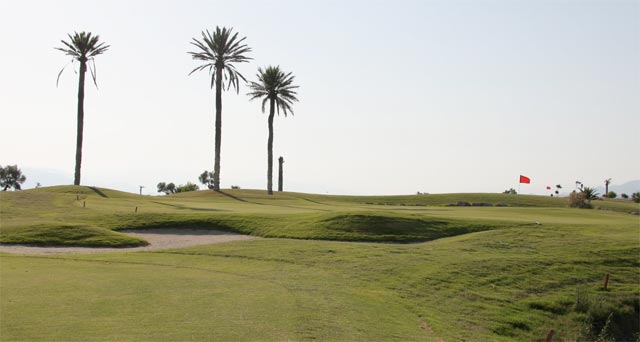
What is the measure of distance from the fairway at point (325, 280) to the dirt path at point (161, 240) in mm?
934

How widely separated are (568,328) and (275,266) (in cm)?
967

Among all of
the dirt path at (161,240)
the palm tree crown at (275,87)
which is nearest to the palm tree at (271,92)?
the palm tree crown at (275,87)

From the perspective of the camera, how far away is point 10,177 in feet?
310

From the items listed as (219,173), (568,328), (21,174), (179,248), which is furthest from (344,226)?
(21,174)

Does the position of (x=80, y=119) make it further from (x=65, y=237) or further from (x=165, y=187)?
(x=165, y=187)

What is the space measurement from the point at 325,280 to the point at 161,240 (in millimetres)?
13275

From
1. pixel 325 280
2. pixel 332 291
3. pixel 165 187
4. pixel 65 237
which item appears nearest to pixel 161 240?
pixel 65 237

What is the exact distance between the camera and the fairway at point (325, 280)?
11719 millimetres

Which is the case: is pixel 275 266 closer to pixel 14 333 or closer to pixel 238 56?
pixel 14 333

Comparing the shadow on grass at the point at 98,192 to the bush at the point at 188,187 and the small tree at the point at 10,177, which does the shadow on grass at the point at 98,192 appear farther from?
the small tree at the point at 10,177

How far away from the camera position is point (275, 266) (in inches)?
804

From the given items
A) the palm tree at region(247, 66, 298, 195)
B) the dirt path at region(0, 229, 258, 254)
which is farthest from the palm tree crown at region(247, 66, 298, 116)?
the dirt path at region(0, 229, 258, 254)

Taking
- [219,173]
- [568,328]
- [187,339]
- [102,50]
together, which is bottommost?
[568,328]

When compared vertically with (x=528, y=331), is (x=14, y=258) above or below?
above
